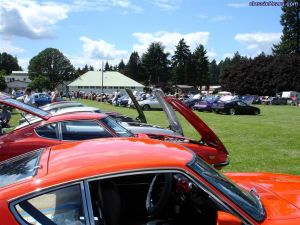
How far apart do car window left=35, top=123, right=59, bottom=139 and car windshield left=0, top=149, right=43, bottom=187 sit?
437 centimetres

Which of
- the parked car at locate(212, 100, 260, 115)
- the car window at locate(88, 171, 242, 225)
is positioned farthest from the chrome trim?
the parked car at locate(212, 100, 260, 115)

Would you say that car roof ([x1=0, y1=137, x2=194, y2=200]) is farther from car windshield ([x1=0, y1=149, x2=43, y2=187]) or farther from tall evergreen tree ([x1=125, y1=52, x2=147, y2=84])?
tall evergreen tree ([x1=125, y1=52, x2=147, y2=84])

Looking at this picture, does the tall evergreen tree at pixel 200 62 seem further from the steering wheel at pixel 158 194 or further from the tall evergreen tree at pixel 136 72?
the steering wheel at pixel 158 194

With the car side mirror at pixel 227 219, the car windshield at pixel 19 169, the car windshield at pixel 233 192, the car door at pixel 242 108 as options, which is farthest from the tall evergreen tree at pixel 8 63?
the car side mirror at pixel 227 219

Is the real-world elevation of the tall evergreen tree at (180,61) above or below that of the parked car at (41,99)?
above

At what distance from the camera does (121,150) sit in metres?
3.23

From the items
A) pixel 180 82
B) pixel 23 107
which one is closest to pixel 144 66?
pixel 180 82

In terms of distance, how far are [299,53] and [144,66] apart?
63120mm

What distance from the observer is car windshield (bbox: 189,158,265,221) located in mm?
2957

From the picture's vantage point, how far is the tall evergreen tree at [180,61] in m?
126

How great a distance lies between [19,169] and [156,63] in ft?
433

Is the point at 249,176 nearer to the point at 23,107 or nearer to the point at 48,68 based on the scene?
the point at 23,107

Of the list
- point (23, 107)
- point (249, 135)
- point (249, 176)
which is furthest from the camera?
point (249, 135)

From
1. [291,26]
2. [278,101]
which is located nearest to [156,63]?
[291,26]
